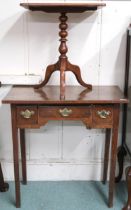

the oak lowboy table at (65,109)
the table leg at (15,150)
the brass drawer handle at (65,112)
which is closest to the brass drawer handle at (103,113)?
the oak lowboy table at (65,109)

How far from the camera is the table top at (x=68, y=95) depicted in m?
1.54

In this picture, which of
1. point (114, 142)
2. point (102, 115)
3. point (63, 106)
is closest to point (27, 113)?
point (63, 106)

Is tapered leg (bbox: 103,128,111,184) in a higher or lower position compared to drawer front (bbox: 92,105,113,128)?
lower

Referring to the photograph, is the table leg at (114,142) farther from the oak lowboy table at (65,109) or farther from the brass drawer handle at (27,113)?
the brass drawer handle at (27,113)

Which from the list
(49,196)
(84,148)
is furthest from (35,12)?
(49,196)

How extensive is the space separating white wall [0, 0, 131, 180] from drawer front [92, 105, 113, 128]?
1.24 feet

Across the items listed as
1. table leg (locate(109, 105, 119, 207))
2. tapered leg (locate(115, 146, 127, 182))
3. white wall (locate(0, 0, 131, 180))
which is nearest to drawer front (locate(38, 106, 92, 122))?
table leg (locate(109, 105, 119, 207))

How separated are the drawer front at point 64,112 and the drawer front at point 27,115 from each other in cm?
3

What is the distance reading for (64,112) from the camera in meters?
1.59

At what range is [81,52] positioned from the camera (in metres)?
1.87

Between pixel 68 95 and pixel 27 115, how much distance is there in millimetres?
259

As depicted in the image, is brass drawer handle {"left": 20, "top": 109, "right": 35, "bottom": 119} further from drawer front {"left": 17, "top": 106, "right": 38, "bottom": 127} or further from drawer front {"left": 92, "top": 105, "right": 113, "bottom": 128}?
drawer front {"left": 92, "top": 105, "right": 113, "bottom": 128}

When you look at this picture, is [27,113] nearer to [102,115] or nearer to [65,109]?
[65,109]

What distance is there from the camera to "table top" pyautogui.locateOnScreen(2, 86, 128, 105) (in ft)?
5.05
